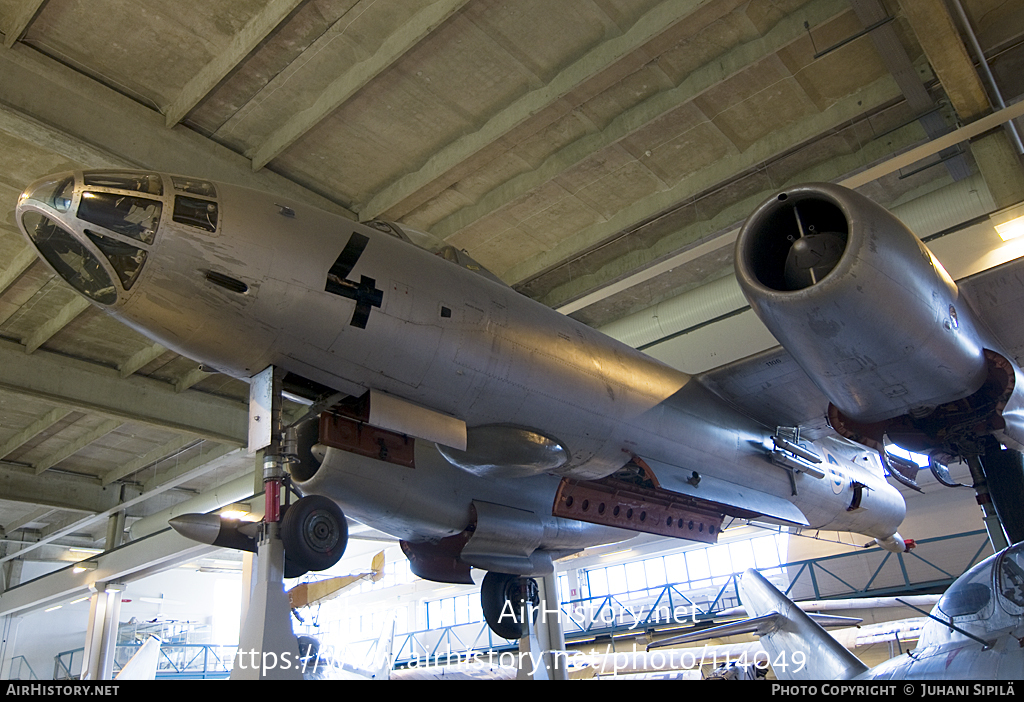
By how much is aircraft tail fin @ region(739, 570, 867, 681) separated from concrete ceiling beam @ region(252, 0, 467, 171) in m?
6.76

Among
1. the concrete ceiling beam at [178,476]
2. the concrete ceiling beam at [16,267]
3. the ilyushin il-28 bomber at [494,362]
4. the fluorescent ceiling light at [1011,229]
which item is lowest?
the ilyushin il-28 bomber at [494,362]

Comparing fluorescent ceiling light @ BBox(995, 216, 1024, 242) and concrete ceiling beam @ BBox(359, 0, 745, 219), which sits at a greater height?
concrete ceiling beam @ BBox(359, 0, 745, 219)

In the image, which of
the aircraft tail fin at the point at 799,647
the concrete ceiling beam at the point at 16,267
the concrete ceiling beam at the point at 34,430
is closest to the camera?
the aircraft tail fin at the point at 799,647

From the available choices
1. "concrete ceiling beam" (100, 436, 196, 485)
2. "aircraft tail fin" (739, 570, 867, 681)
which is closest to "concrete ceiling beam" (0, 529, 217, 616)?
"concrete ceiling beam" (100, 436, 196, 485)

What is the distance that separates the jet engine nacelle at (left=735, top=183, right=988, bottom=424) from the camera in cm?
438

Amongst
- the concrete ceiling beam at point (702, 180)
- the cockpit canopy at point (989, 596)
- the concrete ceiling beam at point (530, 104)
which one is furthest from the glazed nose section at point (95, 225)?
the concrete ceiling beam at point (702, 180)

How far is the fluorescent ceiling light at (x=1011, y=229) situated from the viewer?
6570mm

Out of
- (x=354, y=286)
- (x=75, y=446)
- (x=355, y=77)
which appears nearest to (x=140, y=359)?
(x=75, y=446)

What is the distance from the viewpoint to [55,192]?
3521 millimetres

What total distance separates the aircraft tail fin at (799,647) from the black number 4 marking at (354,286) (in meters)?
5.49

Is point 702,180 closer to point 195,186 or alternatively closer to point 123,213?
point 195,186

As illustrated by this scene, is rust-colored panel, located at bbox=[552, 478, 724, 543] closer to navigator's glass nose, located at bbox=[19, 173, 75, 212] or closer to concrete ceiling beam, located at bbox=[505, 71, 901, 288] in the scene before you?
concrete ceiling beam, located at bbox=[505, 71, 901, 288]

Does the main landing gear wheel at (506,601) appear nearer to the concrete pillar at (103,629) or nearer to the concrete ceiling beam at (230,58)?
the concrete ceiling beam at (230,58)
